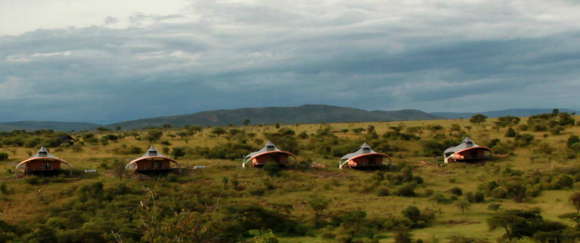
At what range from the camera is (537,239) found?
40.9m

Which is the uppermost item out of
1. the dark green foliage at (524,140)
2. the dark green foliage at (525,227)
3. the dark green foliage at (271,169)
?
the dark green foliage at (524,140)

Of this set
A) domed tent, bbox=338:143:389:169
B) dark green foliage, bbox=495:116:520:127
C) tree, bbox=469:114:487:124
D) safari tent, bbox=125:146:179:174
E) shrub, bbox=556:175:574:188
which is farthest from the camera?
tree, bbox=469:114:487:124

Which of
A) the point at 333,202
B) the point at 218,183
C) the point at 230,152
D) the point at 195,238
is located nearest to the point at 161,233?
the point at 195,238

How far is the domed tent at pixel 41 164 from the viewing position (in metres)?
64.9

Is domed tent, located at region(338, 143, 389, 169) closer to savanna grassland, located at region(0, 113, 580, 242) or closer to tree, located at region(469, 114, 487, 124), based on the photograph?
savanna grassland, located at region(0, 113, 580, 242)

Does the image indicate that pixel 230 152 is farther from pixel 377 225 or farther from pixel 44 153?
pixel 377 225

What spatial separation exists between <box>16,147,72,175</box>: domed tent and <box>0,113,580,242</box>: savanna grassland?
1607 mm

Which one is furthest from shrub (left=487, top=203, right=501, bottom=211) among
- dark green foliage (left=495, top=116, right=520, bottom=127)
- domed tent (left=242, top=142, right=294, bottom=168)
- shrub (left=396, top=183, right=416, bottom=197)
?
dark green foliage (left=495, top=116, right=520, bottom=127)

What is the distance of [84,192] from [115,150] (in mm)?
26820

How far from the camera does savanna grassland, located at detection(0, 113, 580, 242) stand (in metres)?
45.3

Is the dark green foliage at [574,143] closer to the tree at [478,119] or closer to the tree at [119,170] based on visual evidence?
the tree at [478,119]

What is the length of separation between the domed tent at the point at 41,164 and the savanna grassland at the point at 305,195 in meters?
1.61

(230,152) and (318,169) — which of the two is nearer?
(318,169)

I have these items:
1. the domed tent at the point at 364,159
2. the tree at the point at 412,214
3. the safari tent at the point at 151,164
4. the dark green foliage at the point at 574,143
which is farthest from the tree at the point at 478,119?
the tree at the point at 412,214
